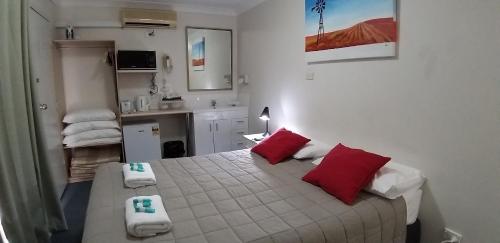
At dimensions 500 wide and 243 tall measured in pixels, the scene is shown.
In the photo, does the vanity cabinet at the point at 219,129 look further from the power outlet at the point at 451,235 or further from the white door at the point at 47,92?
the power outlet at the point at 451,235

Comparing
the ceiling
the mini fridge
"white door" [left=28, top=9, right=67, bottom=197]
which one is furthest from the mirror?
"white door" [left=28, top=9, right=67, bottom=197]

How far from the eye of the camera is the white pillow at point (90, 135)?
11.6 feet

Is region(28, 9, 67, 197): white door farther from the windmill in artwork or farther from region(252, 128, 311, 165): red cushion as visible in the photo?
the windmill in artwork

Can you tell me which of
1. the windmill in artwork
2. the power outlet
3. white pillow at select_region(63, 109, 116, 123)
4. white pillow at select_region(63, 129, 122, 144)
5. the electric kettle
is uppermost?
the windmill in artwork

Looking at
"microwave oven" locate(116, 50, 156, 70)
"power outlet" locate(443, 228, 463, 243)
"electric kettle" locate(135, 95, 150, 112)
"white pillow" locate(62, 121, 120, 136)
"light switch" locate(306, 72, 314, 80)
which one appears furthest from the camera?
"electric kettle" locate(135, 95, 150, 112)

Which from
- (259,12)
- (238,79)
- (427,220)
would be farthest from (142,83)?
(427,220)

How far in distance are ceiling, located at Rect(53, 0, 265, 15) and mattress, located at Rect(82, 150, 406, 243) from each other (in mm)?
2652

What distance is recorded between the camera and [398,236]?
1.81 metres

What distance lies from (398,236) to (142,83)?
3761mm

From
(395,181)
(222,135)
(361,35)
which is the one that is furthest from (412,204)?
(222,135)

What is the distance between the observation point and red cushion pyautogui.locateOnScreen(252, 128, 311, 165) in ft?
8.78

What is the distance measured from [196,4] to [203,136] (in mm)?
1979

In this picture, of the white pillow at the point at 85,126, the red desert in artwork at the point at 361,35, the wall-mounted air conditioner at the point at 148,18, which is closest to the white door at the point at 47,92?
the white pillow at the point at 85,126

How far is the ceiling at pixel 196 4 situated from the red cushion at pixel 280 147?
2.10 metres
